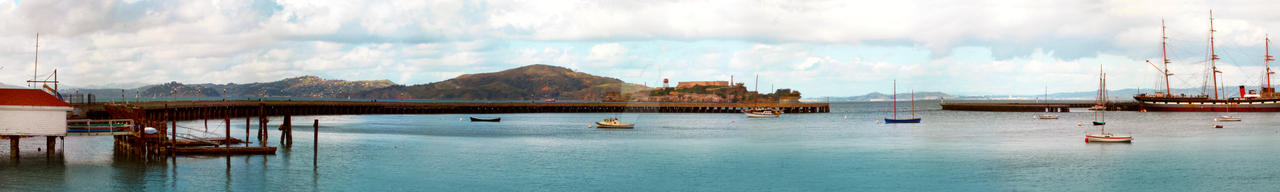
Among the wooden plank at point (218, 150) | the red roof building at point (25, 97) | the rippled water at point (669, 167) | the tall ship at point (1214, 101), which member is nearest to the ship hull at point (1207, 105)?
the tall ship at point (1214, 101)

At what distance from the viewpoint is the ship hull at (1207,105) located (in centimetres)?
13988

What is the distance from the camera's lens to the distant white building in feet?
127

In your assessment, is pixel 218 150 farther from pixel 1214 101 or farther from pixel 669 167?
pixel 1214 101

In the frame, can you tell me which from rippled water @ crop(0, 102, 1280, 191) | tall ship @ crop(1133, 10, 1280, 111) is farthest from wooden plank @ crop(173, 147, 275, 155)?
tall ship @ crop(1133, 10, 1280, 111)

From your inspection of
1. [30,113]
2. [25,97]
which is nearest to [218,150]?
[30,113]

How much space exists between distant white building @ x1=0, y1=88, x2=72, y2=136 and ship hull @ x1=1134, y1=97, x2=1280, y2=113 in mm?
142879

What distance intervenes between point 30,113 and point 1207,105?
153433 mm

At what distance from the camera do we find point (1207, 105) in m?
145

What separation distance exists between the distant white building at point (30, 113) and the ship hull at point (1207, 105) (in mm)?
142879

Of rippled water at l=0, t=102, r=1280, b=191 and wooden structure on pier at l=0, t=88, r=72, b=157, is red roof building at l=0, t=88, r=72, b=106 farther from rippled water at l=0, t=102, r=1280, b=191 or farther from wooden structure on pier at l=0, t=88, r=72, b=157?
rippled water at l=0, t=102, r=1280, b=191

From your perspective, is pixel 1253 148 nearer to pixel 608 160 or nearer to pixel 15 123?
pixel 608 160

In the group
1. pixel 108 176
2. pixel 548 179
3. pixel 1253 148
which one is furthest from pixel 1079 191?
pixel 108 176

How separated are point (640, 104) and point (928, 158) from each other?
405 ft

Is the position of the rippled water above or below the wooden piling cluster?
below
